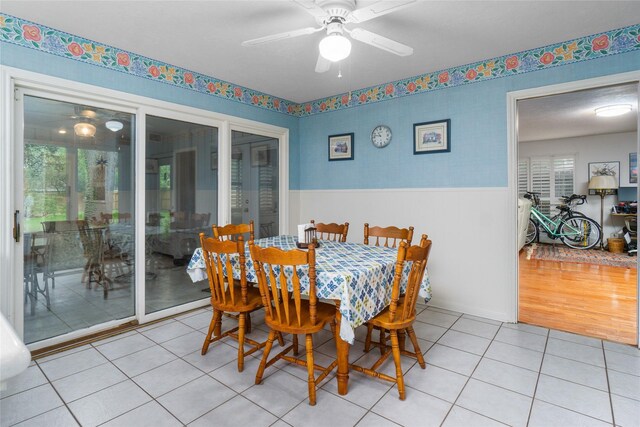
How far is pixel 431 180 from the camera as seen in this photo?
3.65 metres

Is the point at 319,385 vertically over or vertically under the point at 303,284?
under

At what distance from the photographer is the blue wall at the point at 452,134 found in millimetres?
3074

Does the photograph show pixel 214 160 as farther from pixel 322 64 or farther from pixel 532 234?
pixel 532 234

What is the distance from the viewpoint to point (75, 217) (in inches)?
111

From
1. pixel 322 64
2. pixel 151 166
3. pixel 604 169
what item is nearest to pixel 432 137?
pixel 322 64

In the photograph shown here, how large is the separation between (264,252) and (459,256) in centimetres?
235

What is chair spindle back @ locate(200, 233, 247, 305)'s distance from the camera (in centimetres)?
222

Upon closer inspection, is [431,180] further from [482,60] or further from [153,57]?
[153,57]

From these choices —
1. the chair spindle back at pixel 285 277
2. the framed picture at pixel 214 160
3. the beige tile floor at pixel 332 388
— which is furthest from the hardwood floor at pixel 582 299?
the framed picture at pixel 214 160

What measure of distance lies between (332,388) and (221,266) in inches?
42.5

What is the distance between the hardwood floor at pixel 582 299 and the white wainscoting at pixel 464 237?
0.39 m

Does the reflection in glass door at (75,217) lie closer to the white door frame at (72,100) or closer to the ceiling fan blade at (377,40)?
the white door frame at (72,100)

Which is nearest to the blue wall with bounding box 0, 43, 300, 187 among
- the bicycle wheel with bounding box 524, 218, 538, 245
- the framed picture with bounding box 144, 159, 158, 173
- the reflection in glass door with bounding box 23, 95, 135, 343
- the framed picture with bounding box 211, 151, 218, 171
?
the reflection in glass door with bounding box 23, 95, 135, 343

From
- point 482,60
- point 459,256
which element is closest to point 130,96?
point 482,60
